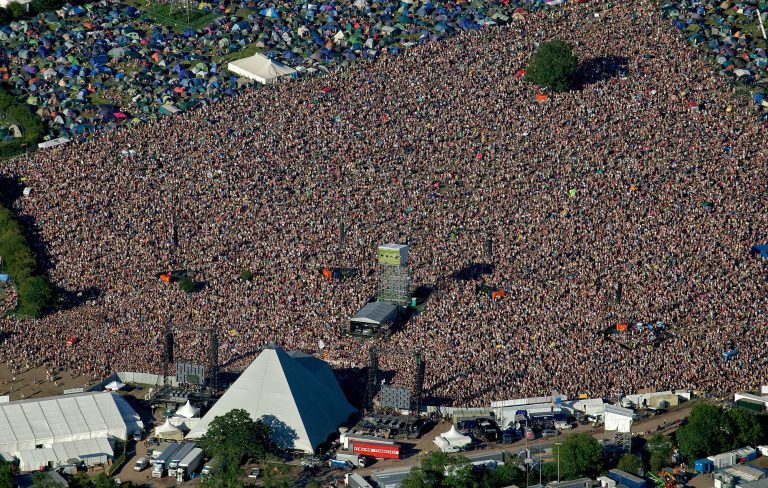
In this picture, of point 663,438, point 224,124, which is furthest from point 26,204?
point 663,438

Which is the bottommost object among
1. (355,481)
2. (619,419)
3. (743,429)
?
(355,481)

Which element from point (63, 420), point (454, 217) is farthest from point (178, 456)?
point (454, 217)

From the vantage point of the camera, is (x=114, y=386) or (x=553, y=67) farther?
(x=553, y=67)

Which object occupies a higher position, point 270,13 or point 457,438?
point 270,13

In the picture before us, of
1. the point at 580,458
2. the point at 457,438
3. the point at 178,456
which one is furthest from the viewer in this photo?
the point at 457,438

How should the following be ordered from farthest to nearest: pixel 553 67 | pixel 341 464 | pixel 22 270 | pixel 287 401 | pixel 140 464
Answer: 1. pixel 553 67
2. pixel 22 270
3. pixel 287 401
4. pixel 140 464
5. pixel 341 464

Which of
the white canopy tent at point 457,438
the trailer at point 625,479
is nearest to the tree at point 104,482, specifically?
the white canopy tent at point 457,438

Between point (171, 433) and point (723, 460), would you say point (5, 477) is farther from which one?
point (723, 460)
